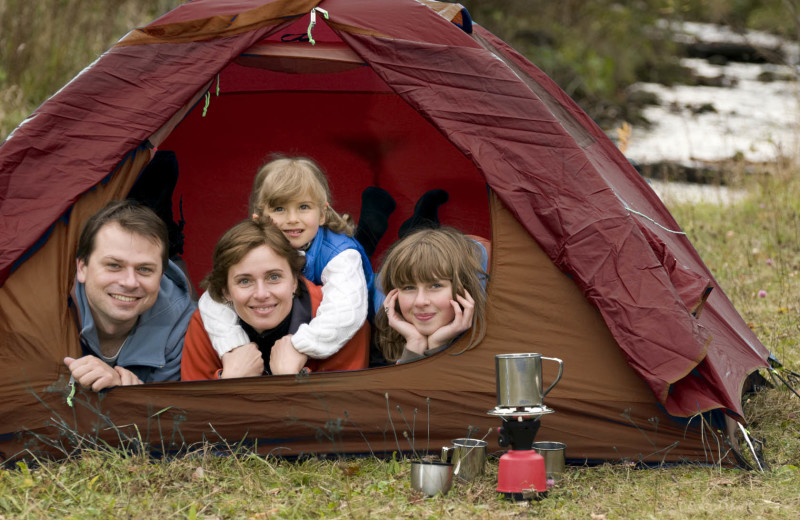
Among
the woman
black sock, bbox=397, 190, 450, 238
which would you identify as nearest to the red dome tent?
the woman

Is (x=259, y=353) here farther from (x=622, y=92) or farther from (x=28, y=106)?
(x=622, y=92)

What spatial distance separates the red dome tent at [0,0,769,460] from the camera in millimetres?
2900

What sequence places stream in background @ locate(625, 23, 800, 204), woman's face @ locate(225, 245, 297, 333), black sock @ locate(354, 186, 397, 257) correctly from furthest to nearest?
stream in background @ locate(625, 23, 800, 204) < black sock @ locate(354, 186, 397, 257) < woman's face @ locate(225, 245, 297, 333)

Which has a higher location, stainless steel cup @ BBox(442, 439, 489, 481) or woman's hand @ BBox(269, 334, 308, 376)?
woman's hand @ BBox(269, 334, 308, 376)

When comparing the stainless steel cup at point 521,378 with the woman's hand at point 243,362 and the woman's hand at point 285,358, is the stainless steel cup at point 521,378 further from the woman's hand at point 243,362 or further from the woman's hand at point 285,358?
the woman's hand at point 243,362

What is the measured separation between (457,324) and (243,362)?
70 cm

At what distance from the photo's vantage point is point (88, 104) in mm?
3041

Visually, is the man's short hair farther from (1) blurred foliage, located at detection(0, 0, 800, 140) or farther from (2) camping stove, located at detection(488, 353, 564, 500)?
(1) blurred foliage, located at detection(0, 0, 800, 140)

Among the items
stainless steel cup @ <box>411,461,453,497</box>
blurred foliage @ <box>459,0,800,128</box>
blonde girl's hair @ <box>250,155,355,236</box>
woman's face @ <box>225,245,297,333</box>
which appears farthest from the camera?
blurred foliage @ <box>459,0,800,128</box>

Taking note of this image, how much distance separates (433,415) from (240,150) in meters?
2.04

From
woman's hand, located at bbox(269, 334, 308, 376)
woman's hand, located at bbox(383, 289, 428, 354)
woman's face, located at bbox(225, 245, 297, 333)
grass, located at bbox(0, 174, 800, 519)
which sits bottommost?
grass, located at bbox(0, 174, 800, 519)

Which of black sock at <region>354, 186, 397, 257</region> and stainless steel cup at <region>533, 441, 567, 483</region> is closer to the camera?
stainless steel cup at <region>533, 441, 567, 483</region>

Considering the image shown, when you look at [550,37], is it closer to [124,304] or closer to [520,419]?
[124,304]

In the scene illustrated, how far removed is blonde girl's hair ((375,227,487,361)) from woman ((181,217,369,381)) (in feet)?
0.59
